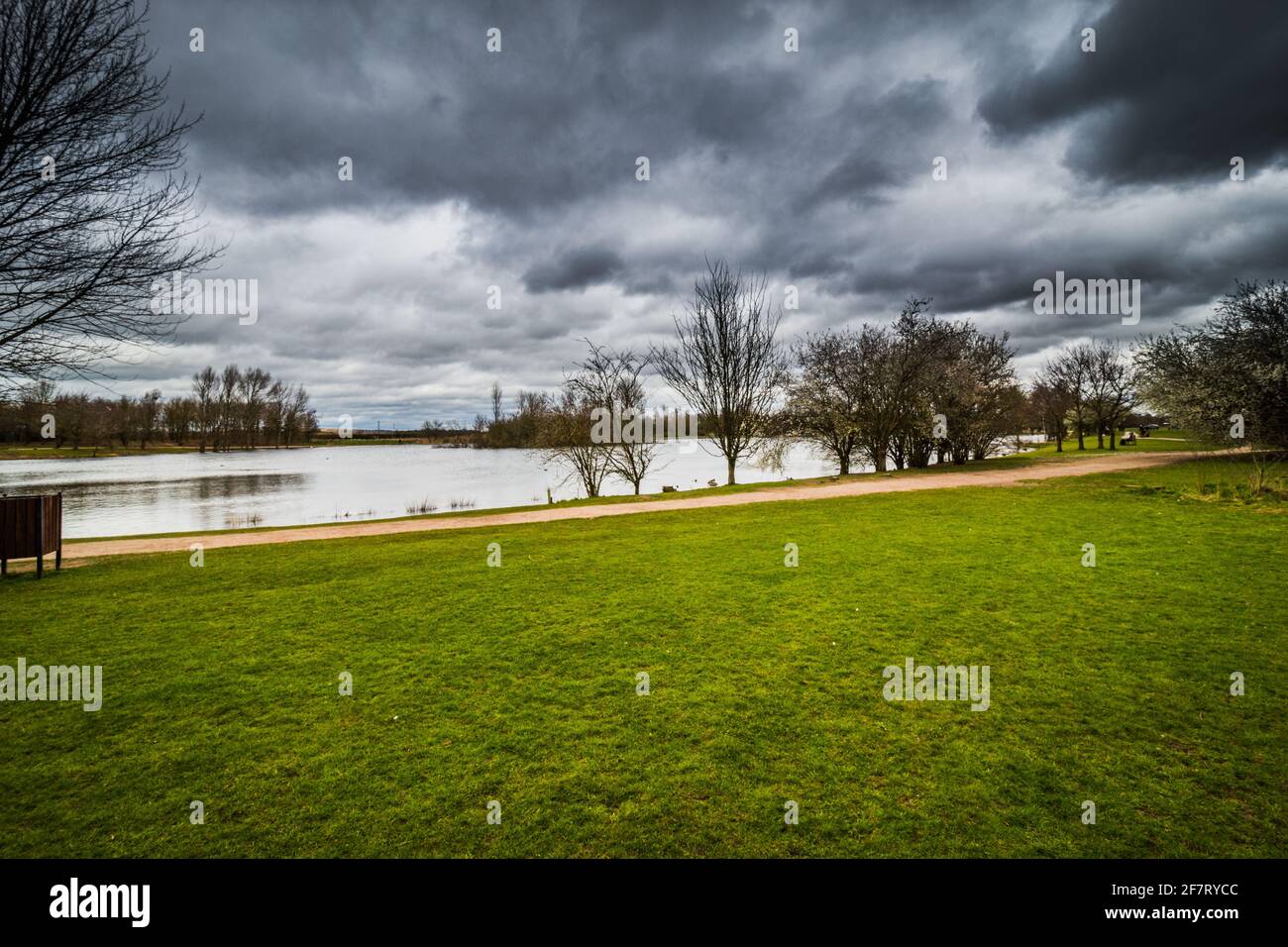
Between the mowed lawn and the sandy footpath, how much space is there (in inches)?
198

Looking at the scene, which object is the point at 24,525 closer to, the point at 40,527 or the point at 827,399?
the point at 40,527

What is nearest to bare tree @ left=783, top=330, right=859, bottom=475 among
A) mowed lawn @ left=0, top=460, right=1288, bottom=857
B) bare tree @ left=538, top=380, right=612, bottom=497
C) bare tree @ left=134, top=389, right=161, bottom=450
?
bare tree @ left=538, top=380, right=612, bottom=497

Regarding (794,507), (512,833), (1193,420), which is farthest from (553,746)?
(1193,420)

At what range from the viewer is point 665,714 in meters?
4.70

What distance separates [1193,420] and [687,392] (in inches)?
960

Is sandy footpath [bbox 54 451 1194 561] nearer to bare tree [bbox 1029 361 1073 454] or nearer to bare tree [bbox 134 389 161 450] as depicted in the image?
bare tree [bbox 1029 361 1073 454]

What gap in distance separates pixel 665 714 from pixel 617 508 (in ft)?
49.1

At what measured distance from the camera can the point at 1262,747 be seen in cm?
405

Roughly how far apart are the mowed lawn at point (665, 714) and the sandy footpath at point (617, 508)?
Answer: 502cm

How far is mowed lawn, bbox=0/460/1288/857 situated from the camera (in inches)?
130

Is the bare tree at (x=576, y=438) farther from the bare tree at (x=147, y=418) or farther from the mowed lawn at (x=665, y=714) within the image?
the bare tree at (x=147, y=418)

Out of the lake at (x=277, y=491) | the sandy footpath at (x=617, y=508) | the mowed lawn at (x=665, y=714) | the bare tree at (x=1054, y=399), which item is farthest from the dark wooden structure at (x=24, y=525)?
the bare tree at (x=1054, y=399)

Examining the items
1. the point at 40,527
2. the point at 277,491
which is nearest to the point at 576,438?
the point at 277,491
